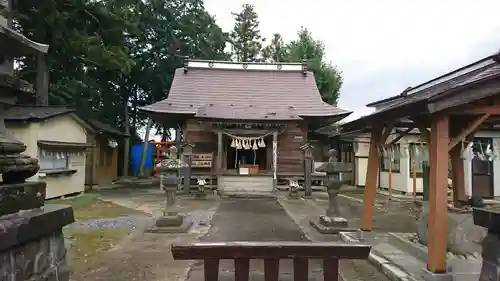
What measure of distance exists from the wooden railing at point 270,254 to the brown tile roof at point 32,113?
9.89m

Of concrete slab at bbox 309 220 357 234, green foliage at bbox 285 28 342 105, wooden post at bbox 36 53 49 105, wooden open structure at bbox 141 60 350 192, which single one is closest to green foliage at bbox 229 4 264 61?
green foliage at bbox 285 28 342 105

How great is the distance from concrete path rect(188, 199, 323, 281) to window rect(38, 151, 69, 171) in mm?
6159

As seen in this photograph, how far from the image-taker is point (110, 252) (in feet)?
21.0

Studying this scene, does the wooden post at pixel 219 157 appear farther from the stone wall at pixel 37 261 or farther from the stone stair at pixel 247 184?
the stone wall at pixel 37 261

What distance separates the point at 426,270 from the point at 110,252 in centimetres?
498

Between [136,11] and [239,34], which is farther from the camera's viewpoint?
[239,34]

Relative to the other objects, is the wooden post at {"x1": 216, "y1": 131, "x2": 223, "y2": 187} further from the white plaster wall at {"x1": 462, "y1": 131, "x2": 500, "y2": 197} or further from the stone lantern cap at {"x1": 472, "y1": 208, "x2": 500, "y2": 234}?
the stone lantern cap at {"x1": 472, "y1": 208, "x2": 500, "y2": 234}

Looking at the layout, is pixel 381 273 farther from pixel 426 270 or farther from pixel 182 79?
pixel 182 79

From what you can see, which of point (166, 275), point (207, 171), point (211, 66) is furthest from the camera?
point (211, 66)

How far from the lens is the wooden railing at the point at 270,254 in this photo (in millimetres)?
3166

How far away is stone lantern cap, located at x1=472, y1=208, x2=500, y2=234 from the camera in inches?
113

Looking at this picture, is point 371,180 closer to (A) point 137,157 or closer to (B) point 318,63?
(B) point 318,63

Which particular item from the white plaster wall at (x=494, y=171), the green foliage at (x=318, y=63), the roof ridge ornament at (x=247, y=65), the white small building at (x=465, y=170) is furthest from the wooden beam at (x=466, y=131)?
the green foliage at (x=318, y=63)

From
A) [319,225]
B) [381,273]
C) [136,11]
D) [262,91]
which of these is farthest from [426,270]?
[136,11]
